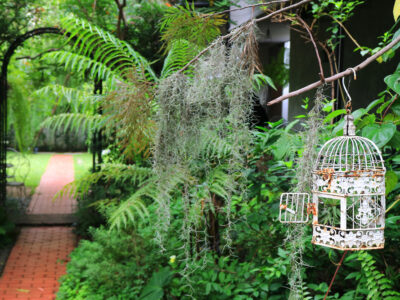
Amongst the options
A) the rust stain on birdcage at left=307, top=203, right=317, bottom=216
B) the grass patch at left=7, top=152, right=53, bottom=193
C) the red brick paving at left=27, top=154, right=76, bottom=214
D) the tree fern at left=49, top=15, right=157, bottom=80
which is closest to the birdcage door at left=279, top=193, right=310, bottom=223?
the rust stain on birdcage at left=307, top=203, right=317, bottom=216

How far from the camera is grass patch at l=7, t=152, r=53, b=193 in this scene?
8227 mm

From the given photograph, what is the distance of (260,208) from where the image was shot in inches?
102

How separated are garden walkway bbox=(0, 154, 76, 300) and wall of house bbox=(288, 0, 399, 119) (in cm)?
263

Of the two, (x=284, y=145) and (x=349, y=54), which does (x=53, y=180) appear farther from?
(x=284, y=145)

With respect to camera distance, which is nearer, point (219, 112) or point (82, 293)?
point (219, 112)

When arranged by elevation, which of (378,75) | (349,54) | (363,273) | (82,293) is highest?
(349,54)

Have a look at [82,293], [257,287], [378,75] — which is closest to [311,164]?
[257,287]

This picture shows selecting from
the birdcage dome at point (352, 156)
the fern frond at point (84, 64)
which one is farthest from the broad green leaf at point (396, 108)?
the fern frond at point (84, 64)

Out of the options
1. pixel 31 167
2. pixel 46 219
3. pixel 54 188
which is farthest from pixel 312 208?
pixel 31 167

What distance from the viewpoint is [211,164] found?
197 centimetres

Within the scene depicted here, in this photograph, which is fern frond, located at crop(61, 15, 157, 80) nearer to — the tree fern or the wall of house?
the tree fern

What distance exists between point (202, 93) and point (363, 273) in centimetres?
121

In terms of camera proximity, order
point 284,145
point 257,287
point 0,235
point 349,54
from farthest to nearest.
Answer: point 0,235 → point 349,54 → point 257,287 → point 284,145

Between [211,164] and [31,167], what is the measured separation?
9607 mm
